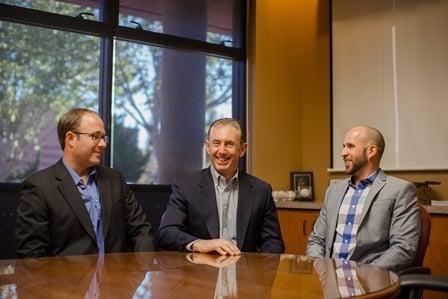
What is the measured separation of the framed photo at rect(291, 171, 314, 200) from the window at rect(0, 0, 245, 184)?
83cm

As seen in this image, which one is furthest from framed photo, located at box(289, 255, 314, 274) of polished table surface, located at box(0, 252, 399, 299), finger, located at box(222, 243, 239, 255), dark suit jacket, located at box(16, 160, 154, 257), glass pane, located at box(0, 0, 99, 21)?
glass pane, located at box(0, 0, 99, 21)

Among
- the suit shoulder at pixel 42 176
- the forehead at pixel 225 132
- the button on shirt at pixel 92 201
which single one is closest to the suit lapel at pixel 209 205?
the forehead at pixel 225 132

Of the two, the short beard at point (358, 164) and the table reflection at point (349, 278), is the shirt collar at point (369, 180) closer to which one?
the short beard at point (358, 164)

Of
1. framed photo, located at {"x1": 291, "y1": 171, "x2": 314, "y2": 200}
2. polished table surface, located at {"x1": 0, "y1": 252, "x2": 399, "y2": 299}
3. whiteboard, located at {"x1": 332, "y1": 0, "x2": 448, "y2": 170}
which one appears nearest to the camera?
polished table surface, located at {"x1": 0, "y1": 252, "x2": 399, "y2": 299}

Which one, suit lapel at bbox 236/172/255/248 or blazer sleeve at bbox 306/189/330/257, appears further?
blazer sleeve at bbox 306/189/330/257

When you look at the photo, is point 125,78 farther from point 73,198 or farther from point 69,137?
point 73,198

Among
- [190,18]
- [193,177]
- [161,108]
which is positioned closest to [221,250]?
[193,177]

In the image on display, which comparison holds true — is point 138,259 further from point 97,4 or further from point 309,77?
point 309,77

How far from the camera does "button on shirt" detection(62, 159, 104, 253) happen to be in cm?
237

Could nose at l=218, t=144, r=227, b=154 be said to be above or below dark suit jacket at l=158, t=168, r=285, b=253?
above

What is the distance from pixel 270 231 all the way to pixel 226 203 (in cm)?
25

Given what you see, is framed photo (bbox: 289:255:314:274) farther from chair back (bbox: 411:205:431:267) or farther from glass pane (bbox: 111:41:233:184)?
glass pane (bbox: 111:41:233:184)

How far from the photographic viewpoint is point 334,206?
107 inches

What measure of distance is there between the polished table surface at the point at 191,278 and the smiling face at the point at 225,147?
0.64m
